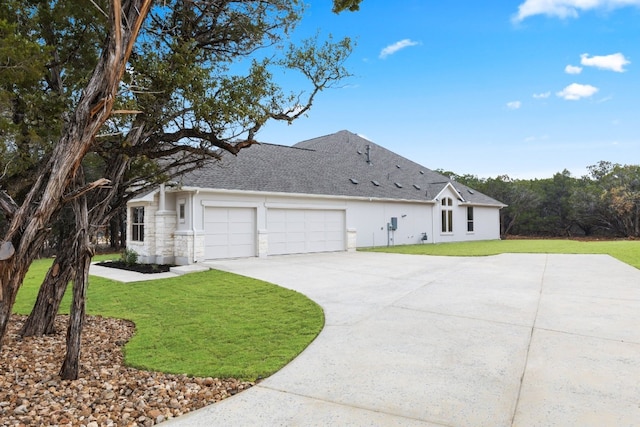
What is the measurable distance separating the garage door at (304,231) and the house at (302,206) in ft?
0.15

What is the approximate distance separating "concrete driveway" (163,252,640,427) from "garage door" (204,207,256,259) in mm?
6717

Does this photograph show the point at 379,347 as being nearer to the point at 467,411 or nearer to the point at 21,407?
the point at 467,411

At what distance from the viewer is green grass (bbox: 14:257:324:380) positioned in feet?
14.9

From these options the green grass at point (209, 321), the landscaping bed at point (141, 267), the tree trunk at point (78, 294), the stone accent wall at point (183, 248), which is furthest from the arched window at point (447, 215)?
the tree trunk at point (78, 294)

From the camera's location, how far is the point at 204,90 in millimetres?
5086

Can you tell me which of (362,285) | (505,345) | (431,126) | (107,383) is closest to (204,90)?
(107,383)

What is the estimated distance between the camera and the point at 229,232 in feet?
50.7

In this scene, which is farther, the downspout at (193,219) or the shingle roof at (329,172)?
the shingle roof at (329,172)

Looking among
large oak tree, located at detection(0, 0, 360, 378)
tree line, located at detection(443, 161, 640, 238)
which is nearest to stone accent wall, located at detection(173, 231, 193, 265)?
large oak tree, located at detection(0, 0, 360, 378)

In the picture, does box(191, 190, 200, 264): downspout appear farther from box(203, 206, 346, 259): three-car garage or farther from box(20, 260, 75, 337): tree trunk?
box(20, 260, 75, 337): tree trunk

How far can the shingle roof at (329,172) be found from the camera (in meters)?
16.5

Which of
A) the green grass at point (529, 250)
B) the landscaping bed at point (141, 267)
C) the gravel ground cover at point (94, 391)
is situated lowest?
the gravel ground cover at point (94, 391)

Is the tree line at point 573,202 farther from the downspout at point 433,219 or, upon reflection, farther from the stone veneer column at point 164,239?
the stone veneer column at point 164,239

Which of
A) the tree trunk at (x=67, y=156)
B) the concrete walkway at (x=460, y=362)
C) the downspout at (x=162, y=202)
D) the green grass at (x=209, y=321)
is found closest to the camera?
the tree trunk at (x=67, y=156)
